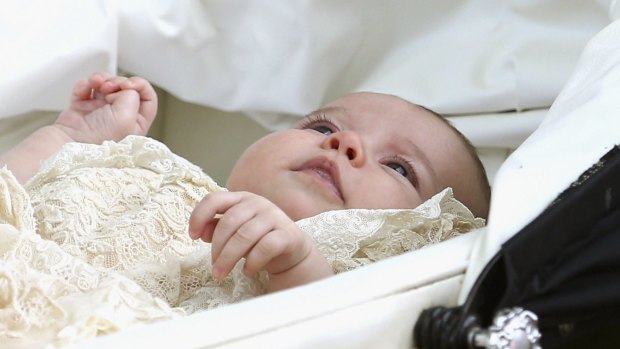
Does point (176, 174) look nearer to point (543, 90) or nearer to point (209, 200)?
point (209, 200)

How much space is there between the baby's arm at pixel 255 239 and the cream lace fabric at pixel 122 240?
0.04 metres

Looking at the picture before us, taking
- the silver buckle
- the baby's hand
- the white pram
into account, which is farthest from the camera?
the white pram

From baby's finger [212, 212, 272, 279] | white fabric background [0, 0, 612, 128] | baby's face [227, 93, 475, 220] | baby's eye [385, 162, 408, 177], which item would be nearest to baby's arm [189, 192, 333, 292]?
baby's finger [212, 212, 272, 279]

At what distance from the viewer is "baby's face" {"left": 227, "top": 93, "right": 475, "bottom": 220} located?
1.11m

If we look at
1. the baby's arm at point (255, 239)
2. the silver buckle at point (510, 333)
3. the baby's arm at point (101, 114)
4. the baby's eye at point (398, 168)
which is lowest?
the baby's arm at point (101, 114)

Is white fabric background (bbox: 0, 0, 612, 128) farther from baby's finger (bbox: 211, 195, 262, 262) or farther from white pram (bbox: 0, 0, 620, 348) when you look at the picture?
baby's finger (bbox: 211, 195, 262, 262)

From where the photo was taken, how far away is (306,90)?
1.59 meters

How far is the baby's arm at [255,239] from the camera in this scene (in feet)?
2.81

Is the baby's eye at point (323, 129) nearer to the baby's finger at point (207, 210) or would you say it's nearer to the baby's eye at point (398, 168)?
the baby's eye at point (398, 168)

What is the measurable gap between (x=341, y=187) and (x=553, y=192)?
37 centimetres

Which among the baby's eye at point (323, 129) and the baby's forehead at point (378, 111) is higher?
the baby's forehead at point (378, 111)

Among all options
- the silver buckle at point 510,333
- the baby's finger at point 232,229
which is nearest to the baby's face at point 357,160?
the baby's finger at point 232,229

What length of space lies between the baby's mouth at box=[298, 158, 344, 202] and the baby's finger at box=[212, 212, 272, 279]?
0.25m

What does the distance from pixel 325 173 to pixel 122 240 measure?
224 millimetres
